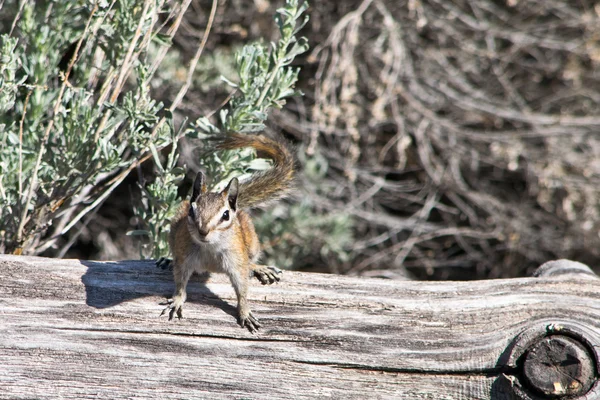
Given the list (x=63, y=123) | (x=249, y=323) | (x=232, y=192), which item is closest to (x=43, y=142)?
(x=63, y=123)

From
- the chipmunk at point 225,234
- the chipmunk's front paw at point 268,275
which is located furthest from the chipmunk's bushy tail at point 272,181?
the chipmunk's front paw at point 268,275

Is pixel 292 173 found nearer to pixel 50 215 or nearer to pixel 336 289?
pixel 336 289

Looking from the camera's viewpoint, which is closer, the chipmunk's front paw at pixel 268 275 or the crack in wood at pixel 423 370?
the crack in wood at pixel 423 370

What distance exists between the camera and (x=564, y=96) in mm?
5742

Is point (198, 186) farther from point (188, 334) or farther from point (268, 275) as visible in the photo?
point (188, 334)

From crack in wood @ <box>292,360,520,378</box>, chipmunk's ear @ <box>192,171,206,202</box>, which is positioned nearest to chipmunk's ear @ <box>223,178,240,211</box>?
chipmunk's ear @ <box>192,171,206,202</box>

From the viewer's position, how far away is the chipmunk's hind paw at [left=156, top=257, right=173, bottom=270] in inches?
119

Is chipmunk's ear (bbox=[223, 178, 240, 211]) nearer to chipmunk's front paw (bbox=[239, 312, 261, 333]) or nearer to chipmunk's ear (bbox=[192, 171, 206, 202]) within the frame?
chipmunk's ear (bbox=[192, 171, 206, 202])

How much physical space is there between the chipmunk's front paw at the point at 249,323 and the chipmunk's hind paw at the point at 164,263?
51 centimetres

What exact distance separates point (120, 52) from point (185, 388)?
1.61 meters

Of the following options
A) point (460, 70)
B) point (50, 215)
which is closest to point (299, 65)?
point (460, 70)

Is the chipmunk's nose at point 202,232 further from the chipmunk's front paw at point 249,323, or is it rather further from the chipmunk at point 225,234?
the chipmunk's front paw at point 249,323

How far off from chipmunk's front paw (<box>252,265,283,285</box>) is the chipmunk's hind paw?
0.38 metres

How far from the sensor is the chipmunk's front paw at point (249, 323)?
105 inches
